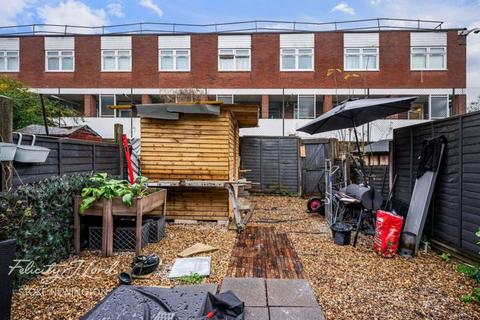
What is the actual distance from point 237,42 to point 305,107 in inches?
225

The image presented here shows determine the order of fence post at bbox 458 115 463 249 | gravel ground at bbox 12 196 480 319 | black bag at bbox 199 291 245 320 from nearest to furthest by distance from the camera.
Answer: black bag at bbox 199 291 245 320 < gravel ground at bbox 12 196 480 319 < fence post at bbox 458 115 463 249

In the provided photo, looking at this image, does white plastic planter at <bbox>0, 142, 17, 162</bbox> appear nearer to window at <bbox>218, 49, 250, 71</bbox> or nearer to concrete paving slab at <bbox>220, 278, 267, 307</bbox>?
concrete paving slab at <bbox>220, 278, 267, 307</bbox>

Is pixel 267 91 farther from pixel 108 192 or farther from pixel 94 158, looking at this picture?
pixel 108 192

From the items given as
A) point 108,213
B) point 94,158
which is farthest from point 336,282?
point 94,158

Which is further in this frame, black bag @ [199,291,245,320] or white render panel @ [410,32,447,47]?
white render panel @ [410,32,447,47]

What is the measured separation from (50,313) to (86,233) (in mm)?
1955

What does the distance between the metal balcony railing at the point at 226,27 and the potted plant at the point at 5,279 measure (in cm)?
1619

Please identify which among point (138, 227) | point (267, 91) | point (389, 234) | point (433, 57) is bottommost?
point (389, 234)

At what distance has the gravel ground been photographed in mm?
2623

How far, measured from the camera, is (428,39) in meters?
14.9

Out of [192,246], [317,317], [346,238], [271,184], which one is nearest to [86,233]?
[192,246]

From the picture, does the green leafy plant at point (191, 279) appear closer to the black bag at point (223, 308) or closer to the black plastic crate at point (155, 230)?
the black bag at point (223, 308)

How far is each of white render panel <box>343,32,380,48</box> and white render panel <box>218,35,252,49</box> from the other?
5.76 meters

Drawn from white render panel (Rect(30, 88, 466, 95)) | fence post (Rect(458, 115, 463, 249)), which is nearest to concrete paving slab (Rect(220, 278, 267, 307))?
fence post (Rect(458, 115, 463, 249))
